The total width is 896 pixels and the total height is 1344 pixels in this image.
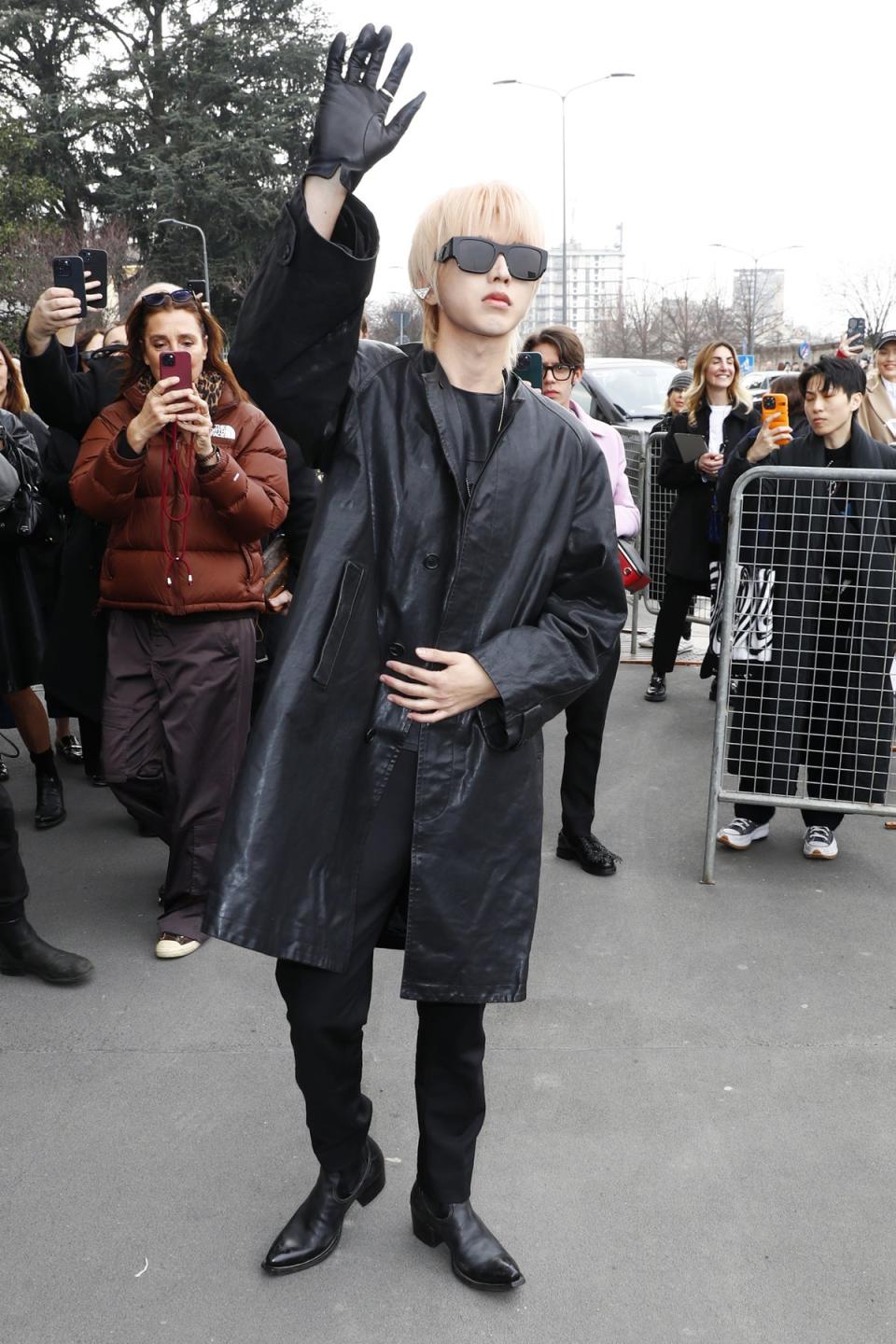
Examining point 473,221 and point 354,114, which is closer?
point 354,114

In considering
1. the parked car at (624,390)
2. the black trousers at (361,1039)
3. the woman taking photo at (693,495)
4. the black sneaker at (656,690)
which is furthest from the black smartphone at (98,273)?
the parked car at (624,390)

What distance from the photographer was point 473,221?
7.13 feet

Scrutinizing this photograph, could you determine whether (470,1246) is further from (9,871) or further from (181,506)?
(181,506)

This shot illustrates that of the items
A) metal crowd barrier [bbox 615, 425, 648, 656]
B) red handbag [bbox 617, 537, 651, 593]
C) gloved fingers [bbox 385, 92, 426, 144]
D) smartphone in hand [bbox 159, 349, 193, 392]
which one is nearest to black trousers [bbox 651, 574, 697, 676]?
metal crowd barrier [bbox 615, 425, 648, 656]

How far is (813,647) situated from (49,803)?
3.17 meters

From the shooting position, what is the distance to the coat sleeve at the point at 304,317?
198 cm

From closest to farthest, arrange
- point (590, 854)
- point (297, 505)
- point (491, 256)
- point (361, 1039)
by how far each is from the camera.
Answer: point (491, 256) → point (361, 1039) → point (297, 505) → point (590, 854)

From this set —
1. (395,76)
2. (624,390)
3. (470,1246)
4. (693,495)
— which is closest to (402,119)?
(395,76)

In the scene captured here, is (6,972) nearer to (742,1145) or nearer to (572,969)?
(572,969)

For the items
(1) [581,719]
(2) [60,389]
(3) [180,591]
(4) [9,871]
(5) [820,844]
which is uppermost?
(2) [60,389]

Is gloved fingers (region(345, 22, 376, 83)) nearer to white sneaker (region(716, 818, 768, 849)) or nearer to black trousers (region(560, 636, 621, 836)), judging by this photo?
black trousers (region(560, 636, 621, 836))

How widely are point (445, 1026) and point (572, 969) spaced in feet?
5.08

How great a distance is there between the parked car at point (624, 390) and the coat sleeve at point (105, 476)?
12821 millimetres

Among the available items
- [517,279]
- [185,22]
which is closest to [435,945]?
[517,279]
